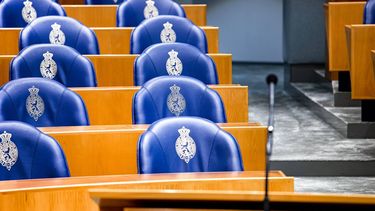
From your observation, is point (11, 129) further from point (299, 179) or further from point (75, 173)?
point (299, 179)

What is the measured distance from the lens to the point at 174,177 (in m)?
2.59

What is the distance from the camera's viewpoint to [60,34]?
5133 millimetres

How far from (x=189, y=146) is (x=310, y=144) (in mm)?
2466

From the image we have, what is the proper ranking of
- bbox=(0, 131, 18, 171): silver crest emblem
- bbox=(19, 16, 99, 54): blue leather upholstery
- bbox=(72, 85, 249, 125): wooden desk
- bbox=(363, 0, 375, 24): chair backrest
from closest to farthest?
bbox=(0, 131, 18, 171): silver crest emblem < bbox=(72, 85, 249, 125): wooden desk < bbox=(19, 16, 99, 54): blue leather upholstery < bbox=(363, 0, 375, 24): chair backrest

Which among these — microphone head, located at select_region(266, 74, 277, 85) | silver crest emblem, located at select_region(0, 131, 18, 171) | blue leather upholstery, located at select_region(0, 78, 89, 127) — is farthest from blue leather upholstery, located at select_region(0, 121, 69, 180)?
microphone head, located at select_region(266, 74, 277, 85)

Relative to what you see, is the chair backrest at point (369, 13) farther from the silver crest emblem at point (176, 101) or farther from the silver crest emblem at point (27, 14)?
the silver crest emblem at point (176, 101)

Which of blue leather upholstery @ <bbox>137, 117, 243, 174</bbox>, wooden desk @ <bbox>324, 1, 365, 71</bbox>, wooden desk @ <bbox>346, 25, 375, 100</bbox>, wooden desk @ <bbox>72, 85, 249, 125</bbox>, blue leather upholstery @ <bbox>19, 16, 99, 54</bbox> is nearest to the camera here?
blue leather upholstery @ <bbox>137, 117, 243, 174</bbox>

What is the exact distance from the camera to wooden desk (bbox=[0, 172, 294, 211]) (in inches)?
96.6

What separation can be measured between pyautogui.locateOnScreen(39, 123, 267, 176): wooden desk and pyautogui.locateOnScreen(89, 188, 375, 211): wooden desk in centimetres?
150

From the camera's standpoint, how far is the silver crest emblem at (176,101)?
3822 mm

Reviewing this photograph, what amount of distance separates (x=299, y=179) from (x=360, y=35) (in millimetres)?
1084

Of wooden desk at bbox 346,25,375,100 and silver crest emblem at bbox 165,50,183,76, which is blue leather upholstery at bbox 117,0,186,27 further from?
silver crest emblem at bbox 165,50,183,76

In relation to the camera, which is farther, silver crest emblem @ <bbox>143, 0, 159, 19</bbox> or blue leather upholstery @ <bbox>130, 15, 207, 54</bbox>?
silver crest emblem @ <bbox>143, 0, 159, 19</bbox>

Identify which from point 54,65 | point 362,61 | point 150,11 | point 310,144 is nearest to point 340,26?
point 362,61
